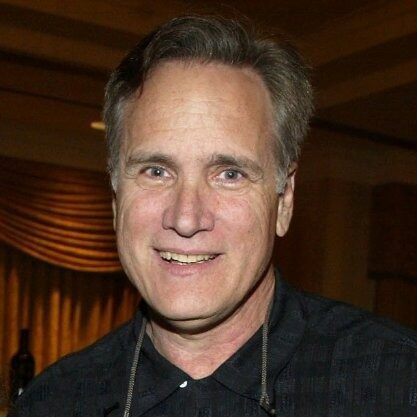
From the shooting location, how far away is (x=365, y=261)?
27.5ft

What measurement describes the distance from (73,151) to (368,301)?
290 centimetres

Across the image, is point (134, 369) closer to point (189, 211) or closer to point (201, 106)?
point (189, 211)

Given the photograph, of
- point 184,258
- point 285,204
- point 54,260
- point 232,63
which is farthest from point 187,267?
point 54,260

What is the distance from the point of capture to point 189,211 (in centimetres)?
140

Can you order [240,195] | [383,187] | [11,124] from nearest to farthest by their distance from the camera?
1. [240,195]
2. [11,124]
3. [383,187]

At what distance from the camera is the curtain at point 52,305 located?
7535 mm

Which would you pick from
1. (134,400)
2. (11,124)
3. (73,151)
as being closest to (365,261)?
(73,151)

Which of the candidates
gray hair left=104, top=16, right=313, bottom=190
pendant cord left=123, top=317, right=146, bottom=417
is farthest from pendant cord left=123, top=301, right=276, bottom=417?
gray hair left=104, top=16, right=313, bottom=190

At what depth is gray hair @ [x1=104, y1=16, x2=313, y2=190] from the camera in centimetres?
152

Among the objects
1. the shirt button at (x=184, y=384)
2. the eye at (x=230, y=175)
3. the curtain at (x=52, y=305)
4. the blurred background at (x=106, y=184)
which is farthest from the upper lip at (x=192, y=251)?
the curtain at (x=52, y=305)

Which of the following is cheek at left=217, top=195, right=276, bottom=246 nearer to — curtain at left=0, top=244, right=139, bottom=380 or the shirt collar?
the shirt collar

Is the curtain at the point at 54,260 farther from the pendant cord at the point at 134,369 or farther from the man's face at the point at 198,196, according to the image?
the man's face at the point at 198,196

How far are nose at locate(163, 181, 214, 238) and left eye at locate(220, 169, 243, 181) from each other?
0.04 metres

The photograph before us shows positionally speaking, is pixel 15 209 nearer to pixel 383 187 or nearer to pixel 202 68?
pixel 383 187
